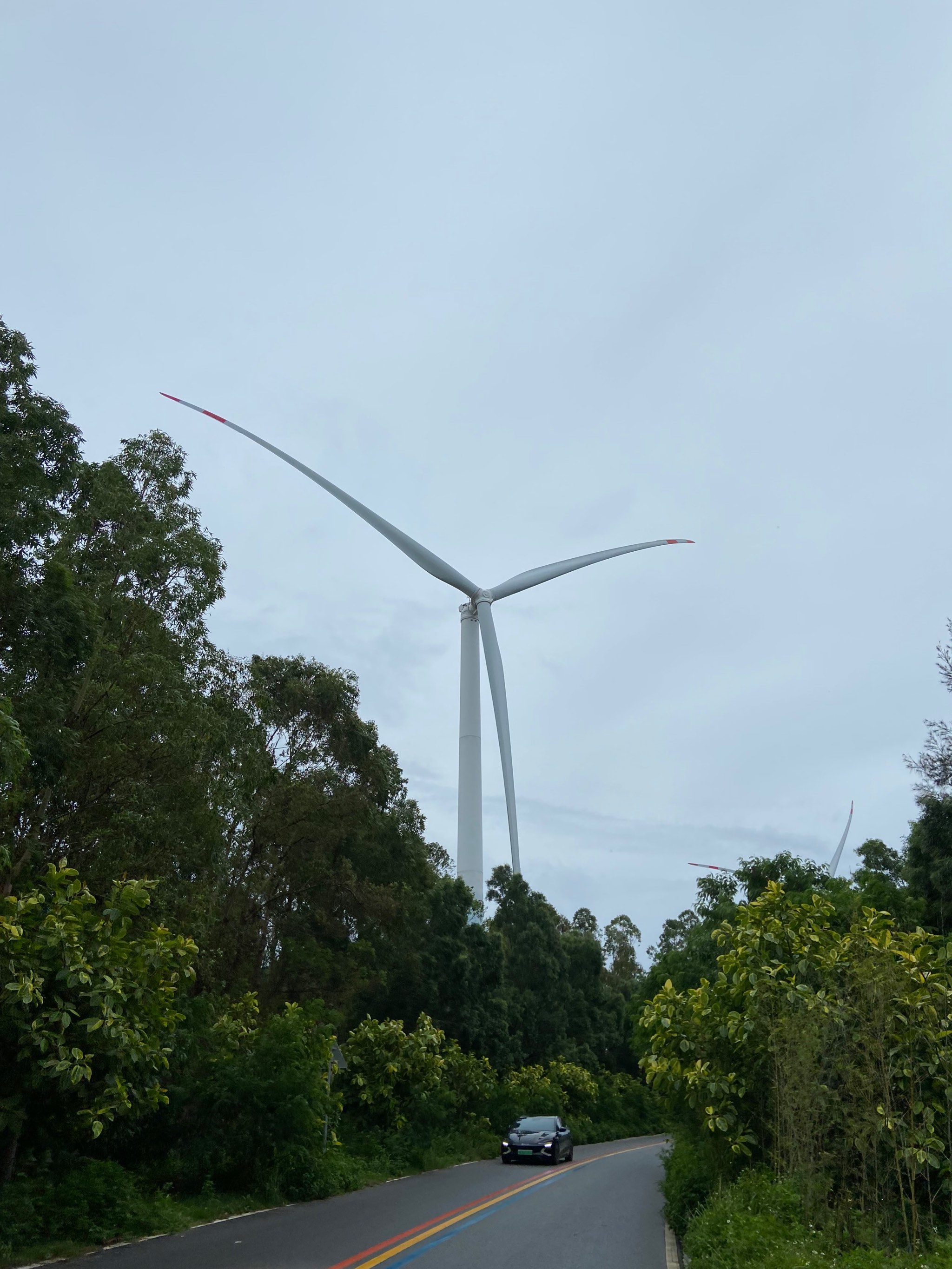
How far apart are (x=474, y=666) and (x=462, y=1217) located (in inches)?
1016

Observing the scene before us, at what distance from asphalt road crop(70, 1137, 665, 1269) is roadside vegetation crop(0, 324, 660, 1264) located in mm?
868

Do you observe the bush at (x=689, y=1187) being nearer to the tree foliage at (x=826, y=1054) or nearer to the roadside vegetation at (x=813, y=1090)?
the roadside vegetation at (x=813, y=1090)

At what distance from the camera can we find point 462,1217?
15.9 metres

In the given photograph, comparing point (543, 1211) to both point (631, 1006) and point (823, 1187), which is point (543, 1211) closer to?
point (823, 1187)

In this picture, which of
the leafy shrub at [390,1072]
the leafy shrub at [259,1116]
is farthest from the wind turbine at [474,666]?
the leafy shrub at [259,1116]

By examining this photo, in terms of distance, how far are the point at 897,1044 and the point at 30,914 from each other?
8711mm

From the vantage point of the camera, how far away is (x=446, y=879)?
1628 inches

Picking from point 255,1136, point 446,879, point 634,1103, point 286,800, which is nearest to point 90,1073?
point 255,1136

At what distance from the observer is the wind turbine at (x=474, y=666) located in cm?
3856

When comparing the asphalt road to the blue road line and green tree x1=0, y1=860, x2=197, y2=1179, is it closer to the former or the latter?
the blue road line

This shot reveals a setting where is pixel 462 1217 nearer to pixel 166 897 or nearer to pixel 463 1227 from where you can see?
pixel 463 1227

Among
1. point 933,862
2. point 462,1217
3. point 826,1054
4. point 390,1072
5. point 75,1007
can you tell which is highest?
point 933,862

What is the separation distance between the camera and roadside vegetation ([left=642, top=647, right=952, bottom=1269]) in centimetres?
902

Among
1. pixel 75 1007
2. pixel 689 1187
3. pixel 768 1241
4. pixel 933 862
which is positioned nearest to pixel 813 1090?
pixel 768 1241
